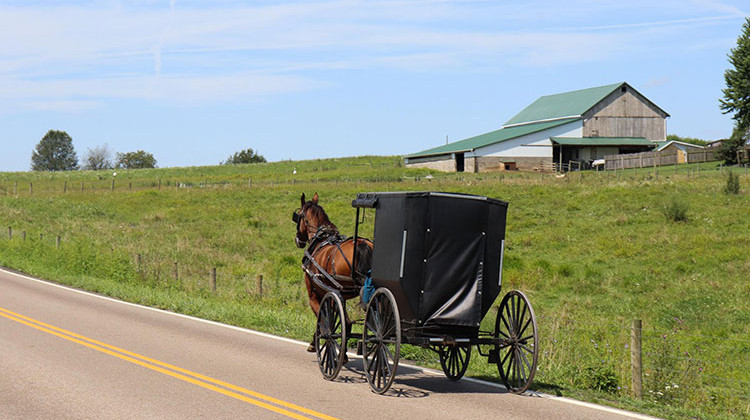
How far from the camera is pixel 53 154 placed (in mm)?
182875

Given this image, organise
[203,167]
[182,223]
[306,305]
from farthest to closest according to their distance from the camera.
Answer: [203,167], [182,223], [306,305]

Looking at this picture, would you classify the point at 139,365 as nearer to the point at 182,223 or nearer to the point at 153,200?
the point at 182,223

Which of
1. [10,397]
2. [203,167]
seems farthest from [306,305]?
[203,167]

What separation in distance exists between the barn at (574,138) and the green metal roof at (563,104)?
0.15m

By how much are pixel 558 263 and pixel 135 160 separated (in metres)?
149

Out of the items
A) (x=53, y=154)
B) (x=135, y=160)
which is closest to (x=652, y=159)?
(x=135, y=160)

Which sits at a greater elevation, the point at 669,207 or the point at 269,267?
the point at 669,207

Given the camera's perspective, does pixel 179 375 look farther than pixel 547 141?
No

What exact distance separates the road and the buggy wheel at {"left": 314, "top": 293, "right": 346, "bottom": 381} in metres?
0.22

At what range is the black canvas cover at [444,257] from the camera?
9180 mm

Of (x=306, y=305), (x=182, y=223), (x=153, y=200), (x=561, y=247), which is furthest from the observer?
(x=153, y=200)

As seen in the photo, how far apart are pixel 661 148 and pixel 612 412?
69988mm

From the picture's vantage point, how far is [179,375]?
403 inches

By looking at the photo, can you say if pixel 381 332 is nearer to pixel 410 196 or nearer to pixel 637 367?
pixel 410 196
